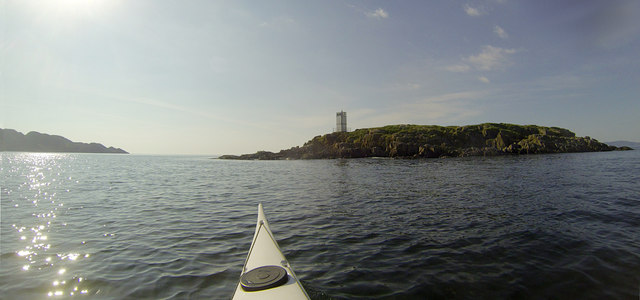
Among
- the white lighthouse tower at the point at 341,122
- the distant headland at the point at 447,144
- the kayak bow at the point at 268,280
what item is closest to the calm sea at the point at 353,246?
the kayak bow at the point at 268,280

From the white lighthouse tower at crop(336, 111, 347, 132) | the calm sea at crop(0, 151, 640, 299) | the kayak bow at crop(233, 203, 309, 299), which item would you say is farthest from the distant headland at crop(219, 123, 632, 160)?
the kayak bow at crop(233, 203, 309, 299)

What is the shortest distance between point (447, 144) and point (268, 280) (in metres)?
90.2

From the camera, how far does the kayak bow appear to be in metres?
5.32

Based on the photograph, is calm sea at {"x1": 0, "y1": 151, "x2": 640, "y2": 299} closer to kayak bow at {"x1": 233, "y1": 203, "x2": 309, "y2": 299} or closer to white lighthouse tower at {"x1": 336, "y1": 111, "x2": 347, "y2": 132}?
kayak bow at {"x1": 233, "y1": 203, "x2": 309, "y2": 299}

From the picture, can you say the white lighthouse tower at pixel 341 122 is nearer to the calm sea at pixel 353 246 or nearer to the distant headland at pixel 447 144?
the distant headland at pixel 447 144

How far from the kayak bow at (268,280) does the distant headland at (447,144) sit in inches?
2997

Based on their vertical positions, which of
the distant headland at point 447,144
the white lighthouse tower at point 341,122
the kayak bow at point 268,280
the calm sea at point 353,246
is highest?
the white lighthouse tower at point 341,122

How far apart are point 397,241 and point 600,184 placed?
22.7 metres

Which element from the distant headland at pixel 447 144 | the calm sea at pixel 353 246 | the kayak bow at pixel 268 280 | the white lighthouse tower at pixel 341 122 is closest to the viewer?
the kayak bow at pixel 268 280

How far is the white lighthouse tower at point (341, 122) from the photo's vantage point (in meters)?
115

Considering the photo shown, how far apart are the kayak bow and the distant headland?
250ft

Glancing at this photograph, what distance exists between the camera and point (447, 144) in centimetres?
8519

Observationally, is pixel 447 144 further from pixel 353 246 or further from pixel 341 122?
pixel 353 246

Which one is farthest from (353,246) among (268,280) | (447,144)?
(447,144)
